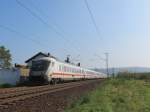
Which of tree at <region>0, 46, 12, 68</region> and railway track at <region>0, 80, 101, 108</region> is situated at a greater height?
tree at <region>0, 46, 12, 68</region>

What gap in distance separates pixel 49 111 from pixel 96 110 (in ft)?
5.79

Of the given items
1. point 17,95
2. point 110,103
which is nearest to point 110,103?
point 110,103

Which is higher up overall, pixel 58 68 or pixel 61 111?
pixel 58 68

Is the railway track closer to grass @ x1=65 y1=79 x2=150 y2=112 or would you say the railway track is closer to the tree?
grass @ x1=65 y1=79 x2=150 y2=112

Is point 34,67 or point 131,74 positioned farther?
point 131,74

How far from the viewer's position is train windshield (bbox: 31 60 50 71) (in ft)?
104

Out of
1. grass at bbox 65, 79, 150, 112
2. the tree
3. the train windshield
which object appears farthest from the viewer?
the tree

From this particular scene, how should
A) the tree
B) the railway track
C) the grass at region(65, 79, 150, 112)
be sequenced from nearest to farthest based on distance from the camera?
the grass at region(65, 79, 150, 112), the railway track, the tree

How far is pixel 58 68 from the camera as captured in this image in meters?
35.3

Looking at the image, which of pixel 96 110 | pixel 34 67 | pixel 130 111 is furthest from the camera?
pixel 34 67

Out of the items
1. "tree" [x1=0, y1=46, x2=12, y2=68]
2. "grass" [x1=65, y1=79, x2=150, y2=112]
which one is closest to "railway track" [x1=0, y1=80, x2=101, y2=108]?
"grass" [x1=65, y1=79, x2=150, y2=112]

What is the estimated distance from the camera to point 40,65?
3206cm

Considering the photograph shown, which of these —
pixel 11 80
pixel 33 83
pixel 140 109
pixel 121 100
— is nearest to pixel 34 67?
pixel 33 83

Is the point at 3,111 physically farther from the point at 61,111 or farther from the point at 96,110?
the point at 96,110
